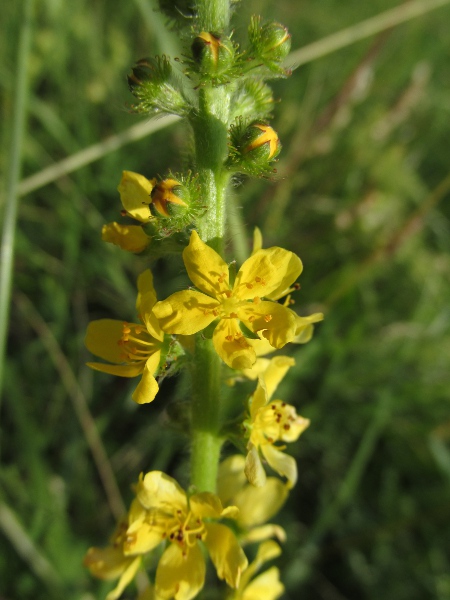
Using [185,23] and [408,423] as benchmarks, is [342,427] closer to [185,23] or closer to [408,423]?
[408,423]

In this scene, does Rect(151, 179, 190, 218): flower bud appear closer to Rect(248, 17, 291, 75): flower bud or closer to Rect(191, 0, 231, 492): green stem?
Rect(191, 0, 231, 492): green stem

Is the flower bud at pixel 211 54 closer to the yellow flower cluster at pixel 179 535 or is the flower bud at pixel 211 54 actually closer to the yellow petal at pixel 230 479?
the yellow flower cluster at pixel 179 535

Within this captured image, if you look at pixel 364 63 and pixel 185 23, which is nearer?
pixel 185 23

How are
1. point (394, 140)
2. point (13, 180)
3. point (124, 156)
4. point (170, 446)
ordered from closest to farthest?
point (13, 180), point (170, 446), point (124, 156), point (394, 140)

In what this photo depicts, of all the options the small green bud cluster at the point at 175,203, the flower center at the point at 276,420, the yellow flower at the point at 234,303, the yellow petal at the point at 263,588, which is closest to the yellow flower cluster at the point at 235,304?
the yellow flower at the point at 234,303

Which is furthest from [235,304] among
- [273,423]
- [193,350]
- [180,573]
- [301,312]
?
Result: [301,312]

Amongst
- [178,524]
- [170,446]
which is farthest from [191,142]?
[170,446]
